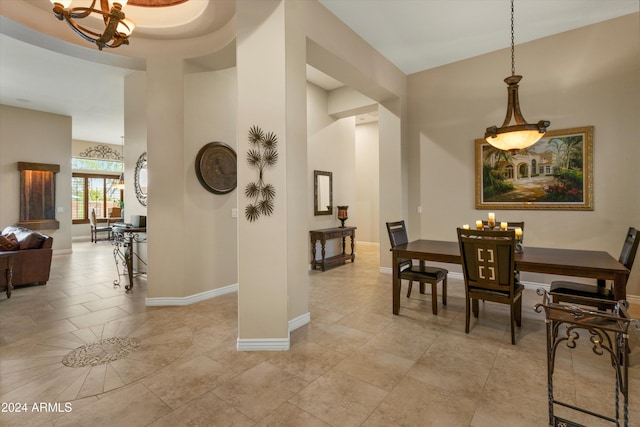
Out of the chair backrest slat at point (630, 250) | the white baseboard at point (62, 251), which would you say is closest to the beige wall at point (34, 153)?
the white baseboard at point (62, 251)

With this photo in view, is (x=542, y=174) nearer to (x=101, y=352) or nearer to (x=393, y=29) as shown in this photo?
(x=393, y=29)

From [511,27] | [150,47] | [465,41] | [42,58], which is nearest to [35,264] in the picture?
[42,58]

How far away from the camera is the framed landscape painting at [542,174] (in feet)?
13.4

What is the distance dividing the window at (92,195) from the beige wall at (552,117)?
10.2m

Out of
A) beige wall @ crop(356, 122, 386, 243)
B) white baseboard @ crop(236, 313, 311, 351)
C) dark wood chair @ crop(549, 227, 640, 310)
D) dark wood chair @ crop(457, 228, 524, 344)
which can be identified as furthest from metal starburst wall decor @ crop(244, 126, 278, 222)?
beige wall @ crop(356, 122, 386, 243)

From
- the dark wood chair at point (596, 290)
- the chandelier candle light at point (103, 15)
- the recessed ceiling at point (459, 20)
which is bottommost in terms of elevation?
the dark wood chair at point (596, 290)

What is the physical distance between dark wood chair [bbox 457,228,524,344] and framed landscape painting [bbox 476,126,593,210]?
2.03m

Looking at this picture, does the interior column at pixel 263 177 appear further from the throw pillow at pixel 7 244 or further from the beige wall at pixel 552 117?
the throw pillow at pixel 7 244

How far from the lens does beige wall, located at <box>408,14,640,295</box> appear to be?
12.6 ft

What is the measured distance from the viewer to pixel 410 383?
2207 millimetres

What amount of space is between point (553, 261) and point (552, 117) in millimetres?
2604

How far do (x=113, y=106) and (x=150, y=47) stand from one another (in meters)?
4.32

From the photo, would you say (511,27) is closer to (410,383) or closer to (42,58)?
(410,383)

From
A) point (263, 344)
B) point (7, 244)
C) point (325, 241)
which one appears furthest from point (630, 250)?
point (7, 244)
